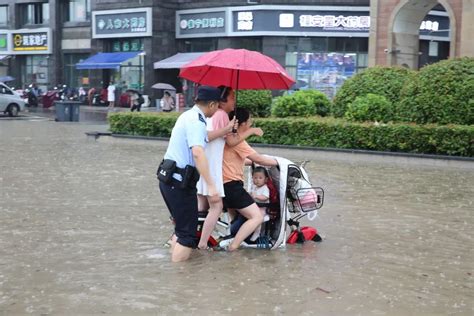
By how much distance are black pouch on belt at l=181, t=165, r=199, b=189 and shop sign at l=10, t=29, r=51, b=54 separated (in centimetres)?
4117

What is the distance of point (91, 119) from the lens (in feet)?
101

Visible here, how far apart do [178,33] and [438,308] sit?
36083 millimetres

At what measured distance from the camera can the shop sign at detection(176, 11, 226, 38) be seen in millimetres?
37969

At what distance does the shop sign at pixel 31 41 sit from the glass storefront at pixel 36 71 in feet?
2.61

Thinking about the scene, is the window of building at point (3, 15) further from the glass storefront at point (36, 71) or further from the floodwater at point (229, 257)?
the floodwater at point (229, 257)

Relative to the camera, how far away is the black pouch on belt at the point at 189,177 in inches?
246

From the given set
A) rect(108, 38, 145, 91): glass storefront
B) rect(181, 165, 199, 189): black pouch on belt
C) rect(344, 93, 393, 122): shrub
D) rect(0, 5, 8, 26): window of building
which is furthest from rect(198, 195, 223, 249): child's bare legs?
rect(0, 5, 8, 26): window of building

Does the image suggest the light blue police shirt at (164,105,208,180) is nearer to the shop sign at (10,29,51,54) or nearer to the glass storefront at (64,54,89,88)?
the glass storefront at (64,54,89,88)

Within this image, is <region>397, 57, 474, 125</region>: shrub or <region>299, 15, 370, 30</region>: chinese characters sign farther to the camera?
<region>299, 15, 370, 30</region>: chinese characters sign

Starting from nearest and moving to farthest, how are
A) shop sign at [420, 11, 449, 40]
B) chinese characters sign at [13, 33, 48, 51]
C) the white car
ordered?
the white car < shop sign at [420, 11, 449, 40] < chinese characters sign at [13, 33, 48, 51]

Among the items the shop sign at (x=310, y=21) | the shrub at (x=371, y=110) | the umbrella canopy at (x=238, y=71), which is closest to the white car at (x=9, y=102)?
the shop sign at (x=310, y=21)

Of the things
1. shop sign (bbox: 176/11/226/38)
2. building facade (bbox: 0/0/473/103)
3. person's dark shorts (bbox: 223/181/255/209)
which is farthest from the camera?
shop sign (bbox: 176/11/226/38)

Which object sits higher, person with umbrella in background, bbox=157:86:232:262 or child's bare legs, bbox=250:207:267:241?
person with umbrella in background, bbox=157:86:232:262

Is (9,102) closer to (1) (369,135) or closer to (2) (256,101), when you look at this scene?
(2) (256,101)
